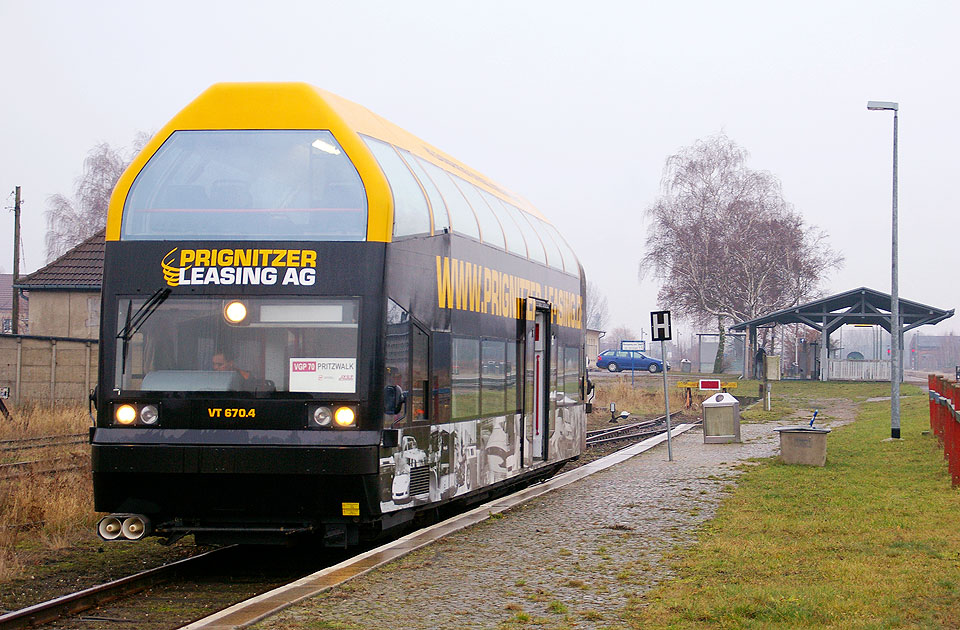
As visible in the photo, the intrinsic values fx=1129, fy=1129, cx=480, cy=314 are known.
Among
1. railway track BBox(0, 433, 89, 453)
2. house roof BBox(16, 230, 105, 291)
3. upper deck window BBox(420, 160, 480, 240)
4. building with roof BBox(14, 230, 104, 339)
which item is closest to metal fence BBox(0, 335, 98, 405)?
railway track BBox(0, 433, 89, 453)

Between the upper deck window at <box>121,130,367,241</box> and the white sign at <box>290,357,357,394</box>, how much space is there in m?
0.99

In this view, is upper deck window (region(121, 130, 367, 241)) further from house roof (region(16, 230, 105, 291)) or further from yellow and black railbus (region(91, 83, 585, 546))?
house roof (region(16, 230, 105, 291))

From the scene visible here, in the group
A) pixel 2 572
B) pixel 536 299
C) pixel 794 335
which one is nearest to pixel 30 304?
pixel 536 299

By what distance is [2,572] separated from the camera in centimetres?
925

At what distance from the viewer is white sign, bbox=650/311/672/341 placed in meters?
19.8

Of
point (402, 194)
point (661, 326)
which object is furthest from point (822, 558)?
point (661, 326)

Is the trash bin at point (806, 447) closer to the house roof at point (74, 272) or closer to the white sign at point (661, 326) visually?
the white sign at point (661, 326)

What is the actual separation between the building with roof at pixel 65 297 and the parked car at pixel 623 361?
36.7 m

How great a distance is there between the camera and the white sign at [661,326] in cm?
1977

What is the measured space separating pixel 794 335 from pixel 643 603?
80060 millimetres

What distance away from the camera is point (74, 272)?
44.1 meters

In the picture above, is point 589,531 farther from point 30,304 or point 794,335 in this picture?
point 794,335

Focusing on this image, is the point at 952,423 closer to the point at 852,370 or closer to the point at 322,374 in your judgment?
the point at 322,374

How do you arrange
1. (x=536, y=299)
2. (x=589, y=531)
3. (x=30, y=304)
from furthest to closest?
(x=30, y=304) → (x=536, y=299) → (x=589, y=531)
